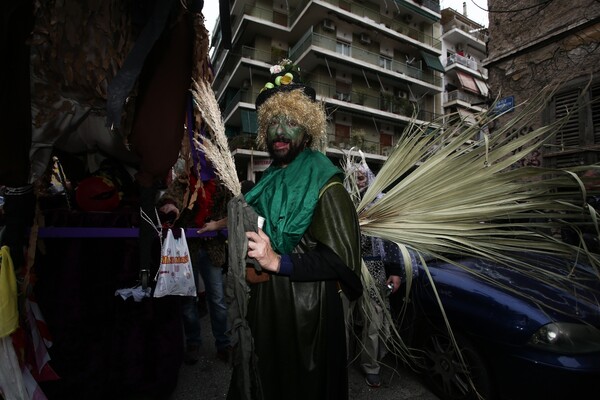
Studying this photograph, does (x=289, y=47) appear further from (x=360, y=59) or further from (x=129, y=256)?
(x=129, y=256)

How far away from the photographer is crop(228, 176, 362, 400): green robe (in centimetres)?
134

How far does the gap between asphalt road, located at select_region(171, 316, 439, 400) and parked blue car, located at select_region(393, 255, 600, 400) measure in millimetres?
203

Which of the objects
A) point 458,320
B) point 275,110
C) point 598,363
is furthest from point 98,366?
point 598,363

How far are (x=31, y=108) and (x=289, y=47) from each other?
23093mm

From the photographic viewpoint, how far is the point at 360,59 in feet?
70.9

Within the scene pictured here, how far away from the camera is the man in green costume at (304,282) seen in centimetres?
131

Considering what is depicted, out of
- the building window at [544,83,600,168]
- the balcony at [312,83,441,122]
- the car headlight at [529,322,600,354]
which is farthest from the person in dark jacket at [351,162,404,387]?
the balcony at [312,83,441,122]

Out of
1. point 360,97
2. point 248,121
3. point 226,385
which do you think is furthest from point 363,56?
point 226,385

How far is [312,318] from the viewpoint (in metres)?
1.41

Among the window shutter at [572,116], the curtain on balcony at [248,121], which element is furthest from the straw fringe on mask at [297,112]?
the curtain on balcony at [248,121]

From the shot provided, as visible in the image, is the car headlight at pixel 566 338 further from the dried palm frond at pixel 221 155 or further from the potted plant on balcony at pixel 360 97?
the potted plant on balcony at pixel 360 97

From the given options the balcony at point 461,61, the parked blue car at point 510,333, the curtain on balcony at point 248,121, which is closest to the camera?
the parked blue car at point 510,333

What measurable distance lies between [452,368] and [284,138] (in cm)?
233

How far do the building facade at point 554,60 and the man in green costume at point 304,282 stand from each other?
592 centimetres
